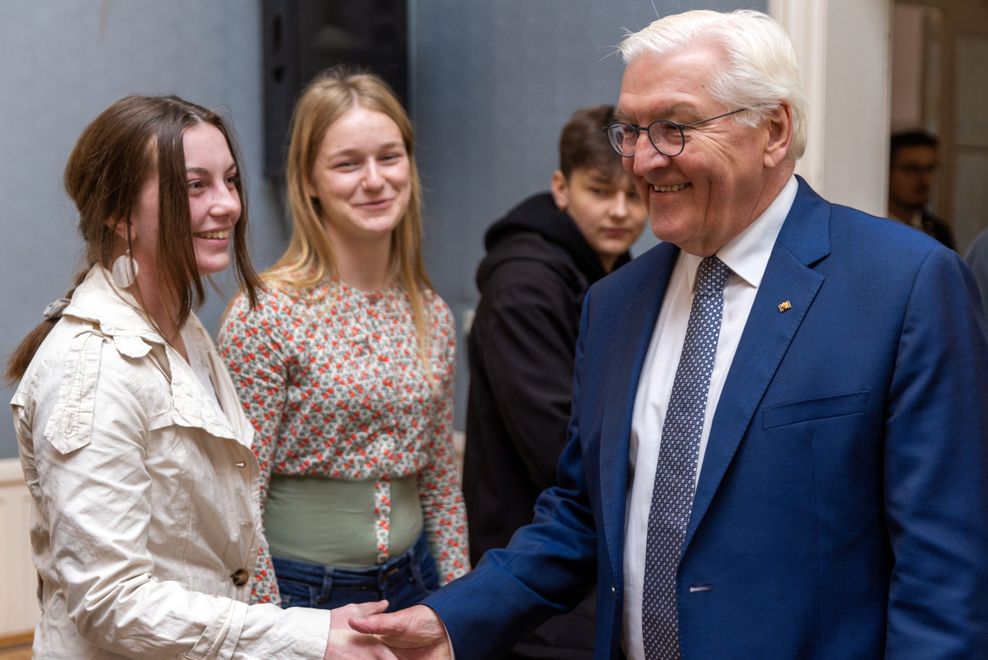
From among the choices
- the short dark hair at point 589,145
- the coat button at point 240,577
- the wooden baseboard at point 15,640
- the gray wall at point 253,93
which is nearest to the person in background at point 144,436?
the coat button at point 240,577

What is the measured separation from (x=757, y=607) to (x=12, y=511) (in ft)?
10.1

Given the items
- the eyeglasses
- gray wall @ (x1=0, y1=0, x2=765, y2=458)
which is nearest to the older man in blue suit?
the eyeglasses

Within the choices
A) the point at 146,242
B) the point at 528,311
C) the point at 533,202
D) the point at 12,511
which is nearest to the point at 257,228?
the point at 12,511

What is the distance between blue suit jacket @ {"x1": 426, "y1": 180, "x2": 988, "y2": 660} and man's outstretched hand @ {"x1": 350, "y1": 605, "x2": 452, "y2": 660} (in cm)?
45

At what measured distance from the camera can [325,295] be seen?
2145 mm

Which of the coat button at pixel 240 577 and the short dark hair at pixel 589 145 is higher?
the short dark hair at pixel 589 145

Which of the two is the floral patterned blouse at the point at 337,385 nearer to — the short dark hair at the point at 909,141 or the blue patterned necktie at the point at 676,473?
the blue patterned necktie at the point at 676,473

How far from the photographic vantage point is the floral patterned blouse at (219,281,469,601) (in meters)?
2.02

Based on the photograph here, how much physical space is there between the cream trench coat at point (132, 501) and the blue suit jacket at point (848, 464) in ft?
2.10

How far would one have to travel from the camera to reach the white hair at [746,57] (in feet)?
5.08

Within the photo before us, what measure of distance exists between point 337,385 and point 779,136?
2.95 feet

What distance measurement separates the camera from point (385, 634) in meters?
1.77

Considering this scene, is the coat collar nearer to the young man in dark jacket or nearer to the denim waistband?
the denim waistband

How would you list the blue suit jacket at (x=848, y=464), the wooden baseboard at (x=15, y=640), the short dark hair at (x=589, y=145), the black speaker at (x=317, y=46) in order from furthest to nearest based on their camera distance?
the black speaker at (x=317, y=46) → the wooden baseboard at (x=15, y=640) → the short dark hair at (x=589, y=145) → the blue suit jacket at (x=848, y=464)
